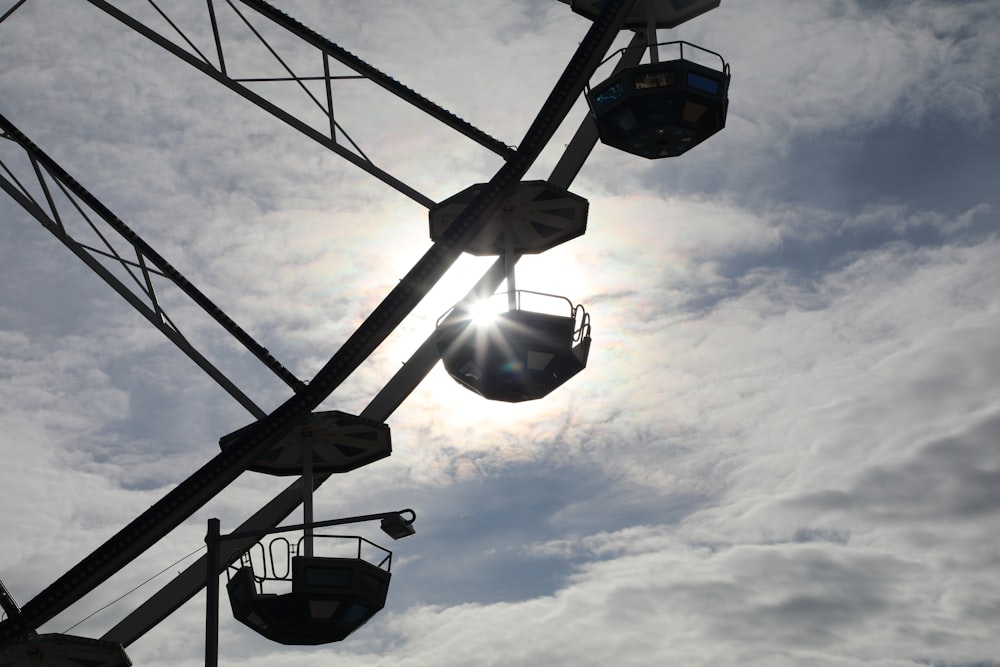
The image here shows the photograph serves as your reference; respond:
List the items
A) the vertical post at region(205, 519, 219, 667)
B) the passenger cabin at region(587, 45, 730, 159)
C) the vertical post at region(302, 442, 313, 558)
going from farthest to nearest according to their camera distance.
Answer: the vertical post at region(302, 442, 313, 558)
the passenger cabin at region(587, 45, 730, 159)
the vertical post at region(205, 519, 219, 667)

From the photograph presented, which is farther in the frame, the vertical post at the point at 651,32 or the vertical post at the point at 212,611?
the vertical post at the point at 651,32

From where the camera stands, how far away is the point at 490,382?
21266 millimetres

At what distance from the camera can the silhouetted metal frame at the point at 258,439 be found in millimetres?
19688

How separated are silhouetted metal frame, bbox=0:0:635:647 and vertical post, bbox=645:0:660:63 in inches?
127

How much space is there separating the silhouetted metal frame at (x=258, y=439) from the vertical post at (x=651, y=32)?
323 centimetres

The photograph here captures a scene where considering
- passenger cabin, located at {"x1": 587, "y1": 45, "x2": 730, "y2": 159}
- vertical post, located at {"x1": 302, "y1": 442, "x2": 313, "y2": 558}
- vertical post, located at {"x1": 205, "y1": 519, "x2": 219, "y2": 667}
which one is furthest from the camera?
vertical post, located at {"x1": 302, "y1": 442, "x2": 313, "y2": 558}

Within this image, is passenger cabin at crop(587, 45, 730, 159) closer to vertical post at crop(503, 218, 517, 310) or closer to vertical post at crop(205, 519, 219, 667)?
vertical post at crop(503, 218, 517, 310)

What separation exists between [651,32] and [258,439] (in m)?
9.84

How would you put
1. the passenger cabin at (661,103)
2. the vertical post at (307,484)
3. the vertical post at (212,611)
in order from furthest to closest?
the vertical post at (307,484), the passenger cabin at (661,103), the vertical post at (212,611)

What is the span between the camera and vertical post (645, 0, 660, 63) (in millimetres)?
23297

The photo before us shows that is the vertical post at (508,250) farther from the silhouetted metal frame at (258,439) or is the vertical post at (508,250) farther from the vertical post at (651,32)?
the vertical post at (651,32)

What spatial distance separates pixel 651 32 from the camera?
24141mm

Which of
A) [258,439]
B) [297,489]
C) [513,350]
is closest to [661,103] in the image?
[513,350]

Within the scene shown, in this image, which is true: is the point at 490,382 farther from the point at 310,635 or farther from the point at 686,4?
the point at 686,4
